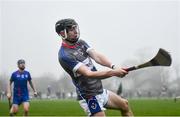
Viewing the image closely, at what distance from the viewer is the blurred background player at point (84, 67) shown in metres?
8.58

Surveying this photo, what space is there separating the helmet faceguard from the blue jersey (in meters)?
7.65

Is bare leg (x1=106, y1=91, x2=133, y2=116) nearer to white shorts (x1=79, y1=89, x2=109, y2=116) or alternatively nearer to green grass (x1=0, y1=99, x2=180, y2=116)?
white shorts (x1=79, y1=89, x2=109, y2=116)

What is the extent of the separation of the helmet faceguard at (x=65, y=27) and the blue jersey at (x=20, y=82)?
765 cm

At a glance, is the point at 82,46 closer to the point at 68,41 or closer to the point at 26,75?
the point at 68,41

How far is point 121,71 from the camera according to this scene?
7.75 meters

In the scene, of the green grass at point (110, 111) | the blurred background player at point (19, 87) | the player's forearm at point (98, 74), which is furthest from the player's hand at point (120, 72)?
the green grass at point (110, 111)

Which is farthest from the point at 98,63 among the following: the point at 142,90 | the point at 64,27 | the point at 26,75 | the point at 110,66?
the point at 142,90

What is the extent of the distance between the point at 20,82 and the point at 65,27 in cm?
787

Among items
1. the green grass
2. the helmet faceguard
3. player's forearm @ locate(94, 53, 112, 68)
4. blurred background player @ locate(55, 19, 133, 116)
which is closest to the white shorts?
blurred background player @ locate(55, 19, 133, 116)

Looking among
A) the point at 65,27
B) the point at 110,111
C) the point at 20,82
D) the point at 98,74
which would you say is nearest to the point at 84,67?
the point at 98,74

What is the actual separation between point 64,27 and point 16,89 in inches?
314

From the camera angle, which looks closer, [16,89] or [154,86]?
[16,89]

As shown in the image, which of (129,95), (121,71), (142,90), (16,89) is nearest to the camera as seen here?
(121,71)

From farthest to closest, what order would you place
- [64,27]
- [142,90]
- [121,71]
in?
[142,90] → [64,27] → [121,71]
